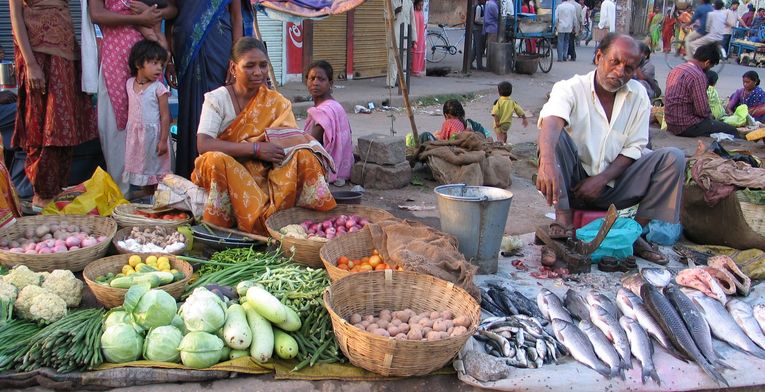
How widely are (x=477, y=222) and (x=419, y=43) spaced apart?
1108cm

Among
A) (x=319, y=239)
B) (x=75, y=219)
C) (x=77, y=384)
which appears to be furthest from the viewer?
(x=75, y=219)

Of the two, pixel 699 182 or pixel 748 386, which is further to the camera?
pixel 699 182

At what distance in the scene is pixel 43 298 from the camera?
10.1 ft

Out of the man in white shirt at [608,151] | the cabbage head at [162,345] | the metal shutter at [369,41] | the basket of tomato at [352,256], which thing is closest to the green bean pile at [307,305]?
the basket of tomato at [352,256]

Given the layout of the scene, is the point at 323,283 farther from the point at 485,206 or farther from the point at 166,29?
the point at 166,29

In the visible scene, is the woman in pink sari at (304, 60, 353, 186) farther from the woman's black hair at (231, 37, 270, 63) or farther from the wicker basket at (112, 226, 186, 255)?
the wicker basket at (112, 226, 186, 255)

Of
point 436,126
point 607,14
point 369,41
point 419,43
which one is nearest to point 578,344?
point 436,126

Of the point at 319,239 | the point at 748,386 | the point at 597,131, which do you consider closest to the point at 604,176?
the point at 597,131

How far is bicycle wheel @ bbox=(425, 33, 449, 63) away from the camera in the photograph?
1703cm

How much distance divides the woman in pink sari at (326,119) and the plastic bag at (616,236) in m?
2.39

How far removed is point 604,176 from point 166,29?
330 cm

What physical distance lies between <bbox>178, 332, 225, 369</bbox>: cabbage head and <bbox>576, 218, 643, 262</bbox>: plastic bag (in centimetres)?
243

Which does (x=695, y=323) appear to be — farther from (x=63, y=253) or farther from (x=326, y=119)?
(x=326, y=119)

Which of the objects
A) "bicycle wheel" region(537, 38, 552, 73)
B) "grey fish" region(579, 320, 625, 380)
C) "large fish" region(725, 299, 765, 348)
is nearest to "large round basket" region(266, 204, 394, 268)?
"grey fish" region(579, 320, 625, 380)
